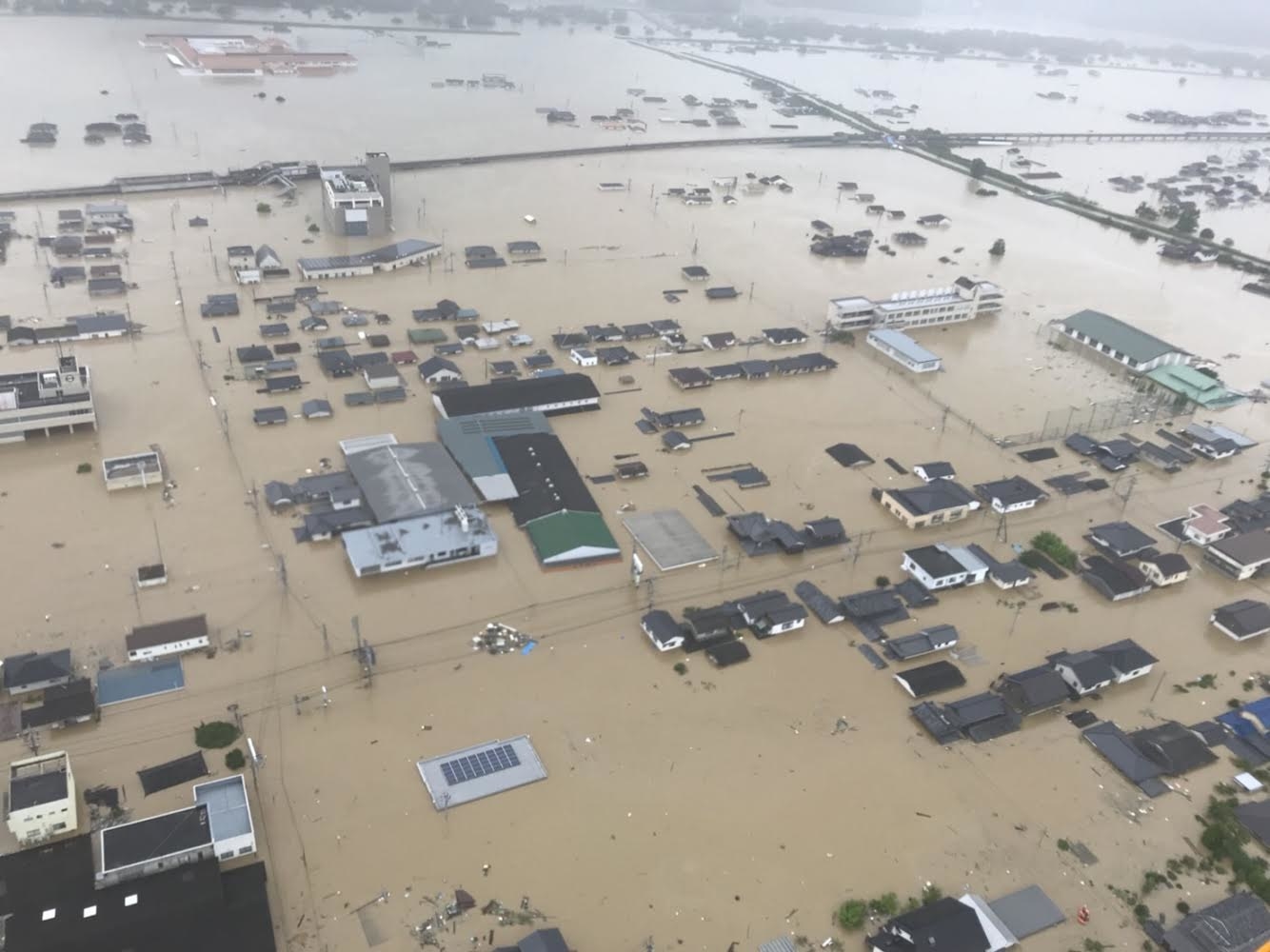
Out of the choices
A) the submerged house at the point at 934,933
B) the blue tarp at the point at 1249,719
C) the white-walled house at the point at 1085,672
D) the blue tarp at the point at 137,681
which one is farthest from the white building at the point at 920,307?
the blue tarp at the point at 137,681

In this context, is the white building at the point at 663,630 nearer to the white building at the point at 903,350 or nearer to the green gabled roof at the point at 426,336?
the green gabled roof at the point at 426,336

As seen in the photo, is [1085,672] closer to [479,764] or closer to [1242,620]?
[1242,620]

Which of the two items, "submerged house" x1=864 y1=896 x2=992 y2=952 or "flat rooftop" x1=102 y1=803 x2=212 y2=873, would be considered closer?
"submerged house" x1=864 y1=896 x2=992 y2=952

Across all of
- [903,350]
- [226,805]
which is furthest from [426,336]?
[226,805]

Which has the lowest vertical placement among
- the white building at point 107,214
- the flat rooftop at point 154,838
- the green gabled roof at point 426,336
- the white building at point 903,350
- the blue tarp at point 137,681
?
the blue tarp at point 137,681

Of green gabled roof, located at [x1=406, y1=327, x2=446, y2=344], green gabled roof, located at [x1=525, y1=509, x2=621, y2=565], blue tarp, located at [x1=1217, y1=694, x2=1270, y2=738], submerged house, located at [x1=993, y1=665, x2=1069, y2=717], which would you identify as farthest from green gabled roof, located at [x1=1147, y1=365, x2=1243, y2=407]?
green gabled roof, located at [x1=406, y1=327, x2=446, y2=344]

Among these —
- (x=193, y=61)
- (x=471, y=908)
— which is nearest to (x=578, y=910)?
(x=471, y=908)

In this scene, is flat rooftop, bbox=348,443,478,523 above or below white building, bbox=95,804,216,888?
above

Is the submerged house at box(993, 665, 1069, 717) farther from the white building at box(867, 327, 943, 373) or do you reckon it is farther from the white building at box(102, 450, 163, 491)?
the white building at box(102, 450, 163, 491)
